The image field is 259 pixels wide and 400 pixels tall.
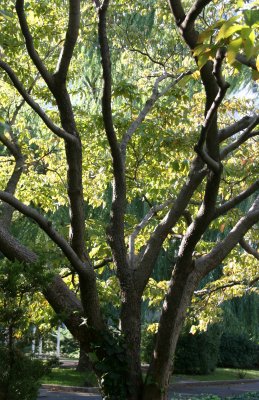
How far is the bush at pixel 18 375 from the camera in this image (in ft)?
18.7

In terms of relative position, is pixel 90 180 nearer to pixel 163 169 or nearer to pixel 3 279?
pixel 163 169

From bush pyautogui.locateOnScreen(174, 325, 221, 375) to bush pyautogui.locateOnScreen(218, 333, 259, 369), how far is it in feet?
15.4

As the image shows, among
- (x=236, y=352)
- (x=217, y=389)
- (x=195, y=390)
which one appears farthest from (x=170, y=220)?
(x=236, y=352)

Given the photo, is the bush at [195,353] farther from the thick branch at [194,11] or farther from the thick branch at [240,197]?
the thick branch at [194,11]

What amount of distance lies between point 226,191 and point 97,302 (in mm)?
3957

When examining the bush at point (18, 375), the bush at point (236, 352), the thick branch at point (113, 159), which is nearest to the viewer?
the bush at point (18, 375)

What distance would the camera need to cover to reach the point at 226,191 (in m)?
10.3

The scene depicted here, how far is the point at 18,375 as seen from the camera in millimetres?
5793

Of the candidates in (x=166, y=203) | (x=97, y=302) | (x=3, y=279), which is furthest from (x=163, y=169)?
(x=3, y=279)

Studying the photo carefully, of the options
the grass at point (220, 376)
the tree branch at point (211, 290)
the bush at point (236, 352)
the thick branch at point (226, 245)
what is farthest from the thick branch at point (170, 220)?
the bush at point (236, 352)

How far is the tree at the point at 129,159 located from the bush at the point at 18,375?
0.69m

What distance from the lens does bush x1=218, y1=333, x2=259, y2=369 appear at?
90.0 feet

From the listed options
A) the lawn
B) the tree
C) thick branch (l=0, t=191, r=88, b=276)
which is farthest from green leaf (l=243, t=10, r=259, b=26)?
the lawn

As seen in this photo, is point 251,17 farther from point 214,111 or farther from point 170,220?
point 170,220
